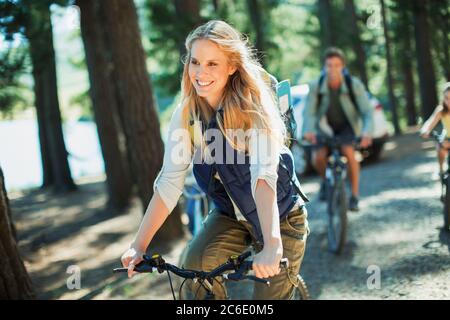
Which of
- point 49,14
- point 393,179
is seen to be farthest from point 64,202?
point 393,179

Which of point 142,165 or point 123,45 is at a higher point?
point 123,45

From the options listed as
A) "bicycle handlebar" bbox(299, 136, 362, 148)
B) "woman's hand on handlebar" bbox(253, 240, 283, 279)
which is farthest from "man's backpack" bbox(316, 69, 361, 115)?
"woman's hand on handlebar" bbox(253, 240, 283, 279)

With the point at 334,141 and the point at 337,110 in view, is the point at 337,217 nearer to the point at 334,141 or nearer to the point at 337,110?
the point at 334,141

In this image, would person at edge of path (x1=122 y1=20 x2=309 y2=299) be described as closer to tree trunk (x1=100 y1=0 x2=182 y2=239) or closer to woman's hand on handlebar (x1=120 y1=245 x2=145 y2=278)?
woman's hand on handlebar (x1=120 y1=245 x2=145 y2=278)

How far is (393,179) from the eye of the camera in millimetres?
12281

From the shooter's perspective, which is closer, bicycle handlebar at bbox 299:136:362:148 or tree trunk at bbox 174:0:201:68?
bicycle handlebar at bbox 299:136:362:148

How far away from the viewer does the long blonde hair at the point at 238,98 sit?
3.42 meters

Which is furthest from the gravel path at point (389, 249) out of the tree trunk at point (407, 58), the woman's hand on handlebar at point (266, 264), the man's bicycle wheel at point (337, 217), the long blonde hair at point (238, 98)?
the tree trunk at point (407, 58)

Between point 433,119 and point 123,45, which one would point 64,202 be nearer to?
point 123,45

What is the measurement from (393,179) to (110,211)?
224 inches

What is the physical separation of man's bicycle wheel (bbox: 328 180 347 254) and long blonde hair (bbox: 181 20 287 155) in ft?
14.1

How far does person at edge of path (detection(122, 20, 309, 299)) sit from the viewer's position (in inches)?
133

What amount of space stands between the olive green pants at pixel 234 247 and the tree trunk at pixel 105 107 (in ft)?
32.6

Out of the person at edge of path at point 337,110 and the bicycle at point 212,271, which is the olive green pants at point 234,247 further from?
the person at edge of path at point 337,110
